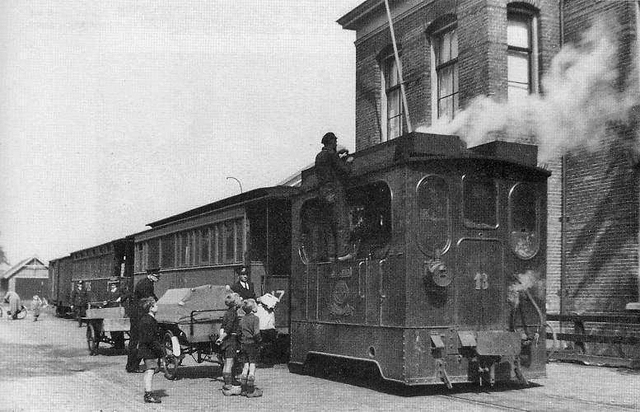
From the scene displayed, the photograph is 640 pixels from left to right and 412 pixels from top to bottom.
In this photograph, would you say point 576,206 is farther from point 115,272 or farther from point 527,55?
point 115,272

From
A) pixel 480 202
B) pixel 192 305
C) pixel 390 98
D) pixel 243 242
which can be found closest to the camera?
pixel 480 202

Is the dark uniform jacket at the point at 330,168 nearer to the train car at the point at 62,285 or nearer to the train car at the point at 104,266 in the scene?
the train car at the point at 104,266

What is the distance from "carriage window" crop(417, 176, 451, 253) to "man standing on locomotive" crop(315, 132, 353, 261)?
1406mm

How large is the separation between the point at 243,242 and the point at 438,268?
Result: 5665 millimetres

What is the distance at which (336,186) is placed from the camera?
35.8ft

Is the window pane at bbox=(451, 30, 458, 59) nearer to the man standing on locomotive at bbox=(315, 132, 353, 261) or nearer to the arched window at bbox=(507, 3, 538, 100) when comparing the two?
the arched window at bbox=(507, 3, 538, 100)

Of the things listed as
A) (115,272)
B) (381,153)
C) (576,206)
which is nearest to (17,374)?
(381,153)

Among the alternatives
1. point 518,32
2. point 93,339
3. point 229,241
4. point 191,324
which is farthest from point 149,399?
point 518,32

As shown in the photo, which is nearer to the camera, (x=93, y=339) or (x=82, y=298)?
(x=93, y=339)

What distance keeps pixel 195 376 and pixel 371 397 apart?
3.82 metres

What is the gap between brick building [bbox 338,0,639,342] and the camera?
46.7 feet

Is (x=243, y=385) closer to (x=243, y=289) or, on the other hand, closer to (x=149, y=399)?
(x=149, y=399)

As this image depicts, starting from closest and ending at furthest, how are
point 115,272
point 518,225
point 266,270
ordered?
point 518,225 < point 266,270 < point 115,272

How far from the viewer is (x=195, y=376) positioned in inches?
480
